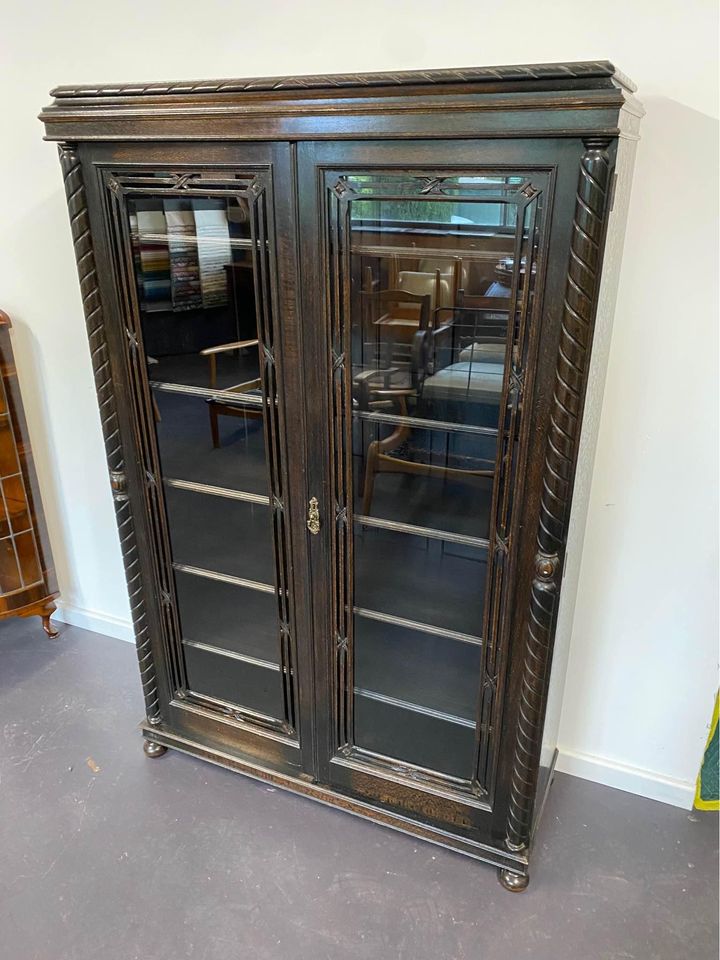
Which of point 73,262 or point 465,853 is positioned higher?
point 73,262

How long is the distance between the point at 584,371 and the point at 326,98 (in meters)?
0.70

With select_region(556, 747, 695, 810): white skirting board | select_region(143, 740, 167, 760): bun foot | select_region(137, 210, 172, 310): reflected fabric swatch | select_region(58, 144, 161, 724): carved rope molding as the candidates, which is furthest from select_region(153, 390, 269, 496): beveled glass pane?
select_region(556, 747, 695, 810): white skirting board

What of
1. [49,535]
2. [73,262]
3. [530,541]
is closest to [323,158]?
[530,541]

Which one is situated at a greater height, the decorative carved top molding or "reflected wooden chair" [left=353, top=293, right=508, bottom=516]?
the decorative carved top molding

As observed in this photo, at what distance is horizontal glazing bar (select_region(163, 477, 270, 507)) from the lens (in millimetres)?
1747

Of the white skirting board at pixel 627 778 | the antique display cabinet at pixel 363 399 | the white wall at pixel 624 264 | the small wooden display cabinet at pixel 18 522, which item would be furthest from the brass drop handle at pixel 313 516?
the small wooden display cabinet at pixel 18 522

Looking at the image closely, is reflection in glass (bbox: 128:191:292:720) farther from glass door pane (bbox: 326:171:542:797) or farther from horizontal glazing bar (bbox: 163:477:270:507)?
glass door pane (bbox: 326:171:542:797)

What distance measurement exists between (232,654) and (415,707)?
55 cm

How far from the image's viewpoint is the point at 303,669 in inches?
72.4

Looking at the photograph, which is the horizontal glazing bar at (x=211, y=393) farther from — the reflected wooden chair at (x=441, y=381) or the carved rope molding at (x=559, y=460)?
the carved rope molding at (x=559, y=460)

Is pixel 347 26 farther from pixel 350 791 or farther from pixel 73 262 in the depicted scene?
pixel 350 791

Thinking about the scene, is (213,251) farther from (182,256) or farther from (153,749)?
(153,749)

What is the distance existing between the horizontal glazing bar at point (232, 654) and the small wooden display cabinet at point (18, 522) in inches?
35.7

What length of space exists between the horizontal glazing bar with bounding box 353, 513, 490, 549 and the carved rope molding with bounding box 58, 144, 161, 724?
682mm
